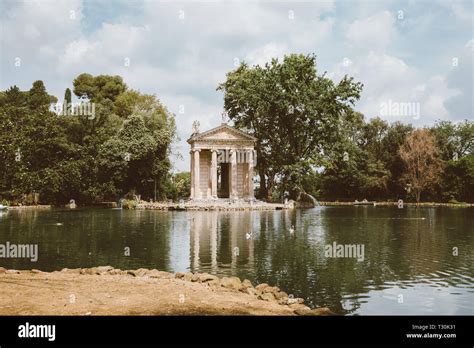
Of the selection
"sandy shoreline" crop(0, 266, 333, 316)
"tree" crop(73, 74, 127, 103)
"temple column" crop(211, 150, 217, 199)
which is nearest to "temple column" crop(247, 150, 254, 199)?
"temple column" crop(211, 150, 217, 199)

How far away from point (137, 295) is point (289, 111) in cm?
5862

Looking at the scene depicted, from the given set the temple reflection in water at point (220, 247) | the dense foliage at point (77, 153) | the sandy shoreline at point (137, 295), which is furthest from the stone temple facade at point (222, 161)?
the sandy shoreline at point (137, 295)

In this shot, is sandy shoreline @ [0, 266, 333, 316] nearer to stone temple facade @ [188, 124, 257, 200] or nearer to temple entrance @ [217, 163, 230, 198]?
stone temple facade @ [188, 124, 257, 200]

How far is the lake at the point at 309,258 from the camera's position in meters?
13.8

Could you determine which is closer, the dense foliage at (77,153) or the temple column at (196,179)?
the dense foliage at (77,153)

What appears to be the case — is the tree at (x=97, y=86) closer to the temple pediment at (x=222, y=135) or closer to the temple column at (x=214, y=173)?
the temple pediment at (x=222, y=135)

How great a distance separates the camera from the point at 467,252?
2147cm

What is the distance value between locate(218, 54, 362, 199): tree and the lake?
3595 centimetres

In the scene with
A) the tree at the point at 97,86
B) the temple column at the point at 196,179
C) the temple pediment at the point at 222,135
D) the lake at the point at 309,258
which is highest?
the tree at the point at 97,86

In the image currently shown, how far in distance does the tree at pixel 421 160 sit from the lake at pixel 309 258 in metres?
45.0

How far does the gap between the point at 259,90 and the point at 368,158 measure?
27.7 meters

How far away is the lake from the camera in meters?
13.8

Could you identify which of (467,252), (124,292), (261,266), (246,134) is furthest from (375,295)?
(246,134)
